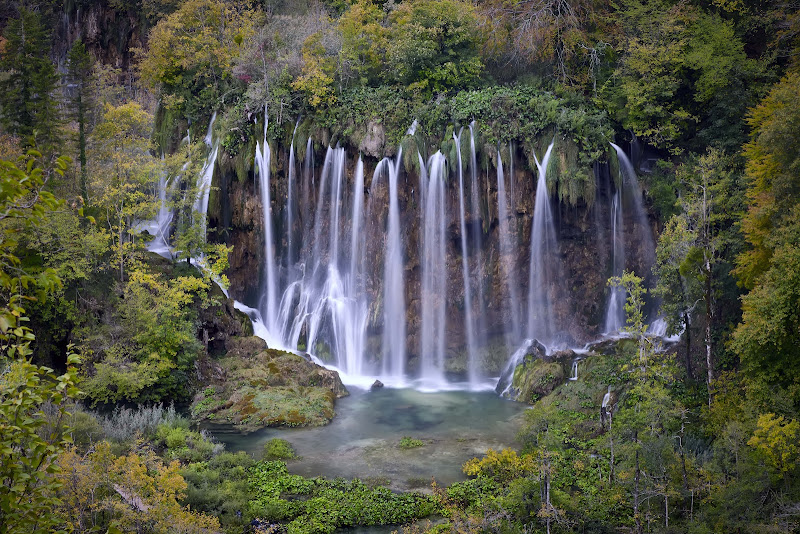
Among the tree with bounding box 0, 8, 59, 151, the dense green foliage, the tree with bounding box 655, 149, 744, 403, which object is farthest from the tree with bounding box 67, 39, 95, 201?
the tree with bounding box 655, 149, 744, 403

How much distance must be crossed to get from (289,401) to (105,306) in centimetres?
719

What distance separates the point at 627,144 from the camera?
26297 mm

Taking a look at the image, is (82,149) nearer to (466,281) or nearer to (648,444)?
(466,281)

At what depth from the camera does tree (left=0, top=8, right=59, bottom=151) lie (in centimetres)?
2267

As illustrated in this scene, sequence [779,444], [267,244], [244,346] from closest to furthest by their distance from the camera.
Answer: [779,444] → [244,346] → [267,244]

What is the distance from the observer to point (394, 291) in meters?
27.3

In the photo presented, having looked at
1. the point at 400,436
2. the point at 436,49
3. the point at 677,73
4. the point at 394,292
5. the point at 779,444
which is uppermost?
the point at 436,49

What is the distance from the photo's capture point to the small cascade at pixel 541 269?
25938mm

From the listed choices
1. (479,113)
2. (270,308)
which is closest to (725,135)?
(479,113)

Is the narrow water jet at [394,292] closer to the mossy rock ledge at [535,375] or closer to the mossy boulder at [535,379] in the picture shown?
the mossy rock ledge at [535,375]

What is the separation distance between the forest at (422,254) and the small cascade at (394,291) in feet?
1.02

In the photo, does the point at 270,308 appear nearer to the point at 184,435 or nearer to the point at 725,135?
the point at 184,435

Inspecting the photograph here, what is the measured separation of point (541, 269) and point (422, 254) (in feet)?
17.1

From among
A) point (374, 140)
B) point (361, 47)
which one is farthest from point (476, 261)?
point (361, 47)
